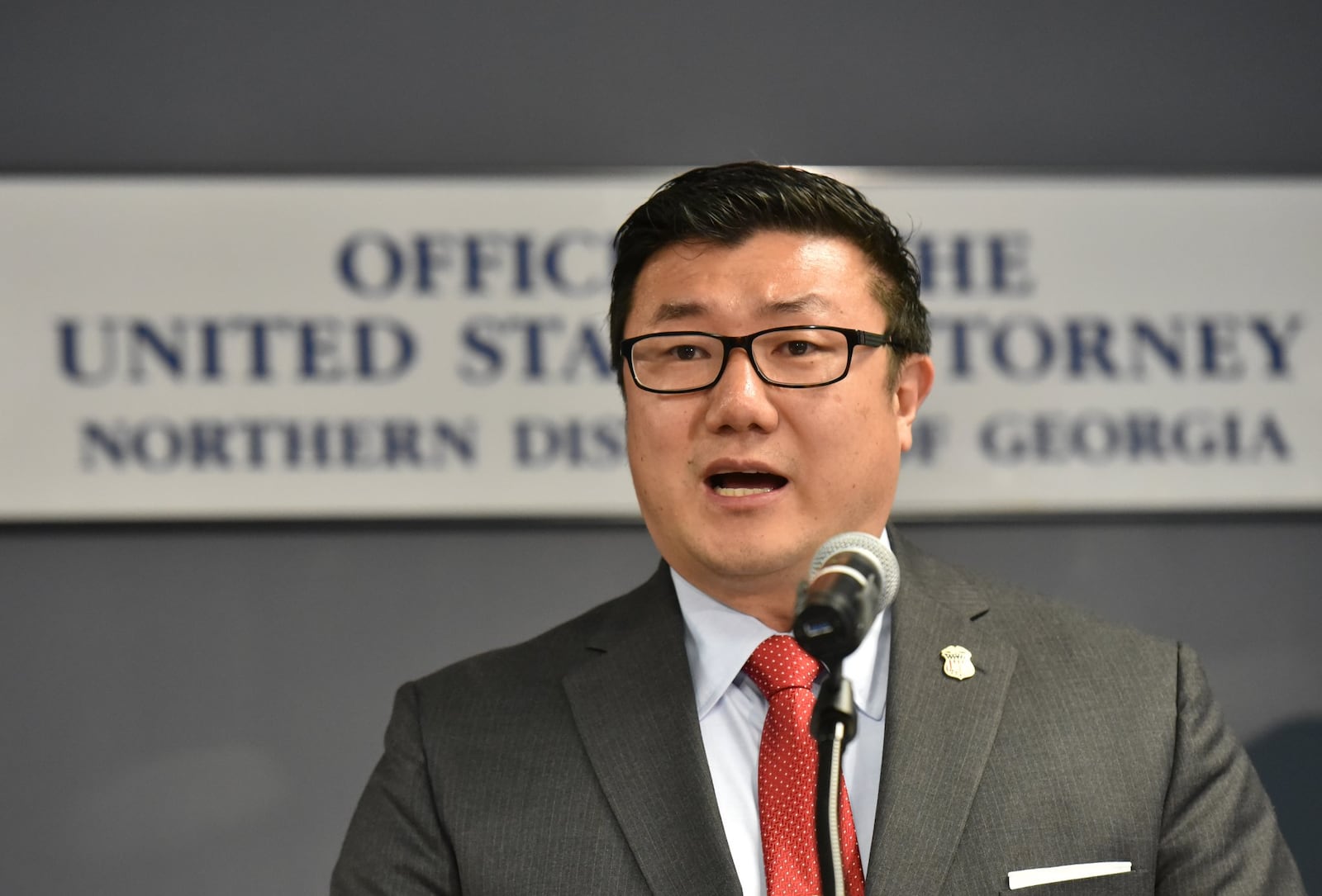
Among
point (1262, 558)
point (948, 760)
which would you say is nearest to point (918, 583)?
point (948, 760)

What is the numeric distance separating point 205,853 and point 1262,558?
6.49 feet

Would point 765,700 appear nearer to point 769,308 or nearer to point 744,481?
point 744,481

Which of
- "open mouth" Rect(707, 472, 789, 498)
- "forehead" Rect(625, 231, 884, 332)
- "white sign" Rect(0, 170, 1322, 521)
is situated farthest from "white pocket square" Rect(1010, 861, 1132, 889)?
"white sign" Rect(0, 170, 1322, 521)

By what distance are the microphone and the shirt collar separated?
526 millimetres

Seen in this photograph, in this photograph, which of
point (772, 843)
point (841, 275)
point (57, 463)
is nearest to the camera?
point (772, 843)

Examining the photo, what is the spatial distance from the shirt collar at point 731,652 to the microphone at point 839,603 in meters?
0.53

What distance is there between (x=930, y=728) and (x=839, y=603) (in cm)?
57

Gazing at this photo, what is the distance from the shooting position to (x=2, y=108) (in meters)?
2.51

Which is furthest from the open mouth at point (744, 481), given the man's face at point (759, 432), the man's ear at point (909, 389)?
the man's ear at point (909, 389)

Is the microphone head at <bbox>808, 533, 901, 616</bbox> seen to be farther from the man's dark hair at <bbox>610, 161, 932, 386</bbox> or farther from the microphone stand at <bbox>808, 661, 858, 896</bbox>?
the man's dark hair at <bbox>610, 161, 932, 386</bbox>

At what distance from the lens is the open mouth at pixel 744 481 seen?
1.51 metres

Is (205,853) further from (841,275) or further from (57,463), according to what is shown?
(841,275)

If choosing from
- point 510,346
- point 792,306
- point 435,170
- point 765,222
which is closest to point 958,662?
point 792,306

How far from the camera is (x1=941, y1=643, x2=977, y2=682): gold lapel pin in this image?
158 cm
